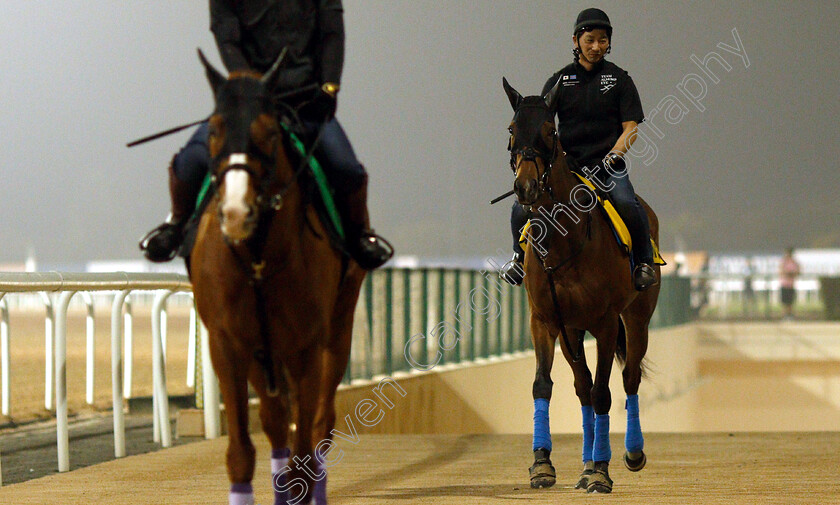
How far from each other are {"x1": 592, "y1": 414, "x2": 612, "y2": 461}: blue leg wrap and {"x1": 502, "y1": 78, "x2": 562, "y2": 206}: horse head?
141cm

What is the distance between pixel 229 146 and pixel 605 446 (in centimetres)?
377

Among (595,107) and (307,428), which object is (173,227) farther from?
(595,107)

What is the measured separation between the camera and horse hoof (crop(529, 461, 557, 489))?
715 centimetres

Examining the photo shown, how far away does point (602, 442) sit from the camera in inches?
288

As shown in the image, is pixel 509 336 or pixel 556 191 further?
pixel 509 336

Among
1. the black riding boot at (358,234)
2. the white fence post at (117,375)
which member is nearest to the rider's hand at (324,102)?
the black riding boot at (358,234)

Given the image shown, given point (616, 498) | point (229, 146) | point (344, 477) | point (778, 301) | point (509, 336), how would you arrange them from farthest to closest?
point (778, 301) → point (509, 336) → point (344, 477) → point (616, 498) → point (229, 146)

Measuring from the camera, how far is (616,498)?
6715 millimetres

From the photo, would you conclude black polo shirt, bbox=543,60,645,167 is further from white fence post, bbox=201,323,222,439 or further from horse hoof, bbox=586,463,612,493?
white fence post, bbox=201,323,222,439

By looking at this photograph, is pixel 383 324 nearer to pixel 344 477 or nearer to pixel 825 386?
pixel 344 477

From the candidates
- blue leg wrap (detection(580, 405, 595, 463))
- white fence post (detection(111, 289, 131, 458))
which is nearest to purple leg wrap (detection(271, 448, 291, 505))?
blue leg wrap (detection(580, 405, 595, 463))

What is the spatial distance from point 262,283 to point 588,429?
3.57 meters

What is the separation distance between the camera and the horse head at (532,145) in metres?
6.73

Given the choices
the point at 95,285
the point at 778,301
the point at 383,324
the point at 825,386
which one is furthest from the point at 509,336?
the point at 778,301
